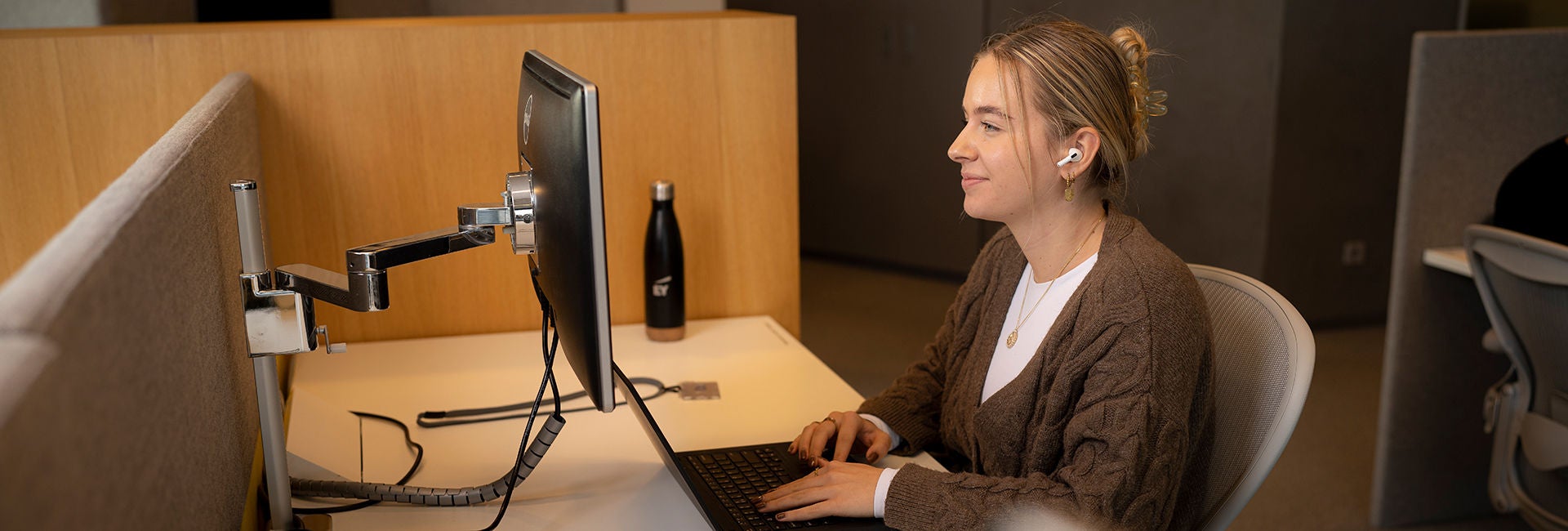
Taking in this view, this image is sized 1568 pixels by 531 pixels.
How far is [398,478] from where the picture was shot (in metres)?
1.20

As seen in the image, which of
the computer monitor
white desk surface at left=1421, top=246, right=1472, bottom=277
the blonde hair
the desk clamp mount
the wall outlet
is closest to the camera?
the computer monitor

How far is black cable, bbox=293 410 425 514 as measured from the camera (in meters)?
1.10

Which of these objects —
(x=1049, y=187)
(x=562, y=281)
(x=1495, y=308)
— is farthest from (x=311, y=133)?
(x=1495, y=308)

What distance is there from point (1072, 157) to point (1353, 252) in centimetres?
327

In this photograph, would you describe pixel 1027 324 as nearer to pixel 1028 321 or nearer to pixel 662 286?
pixel 1028 321

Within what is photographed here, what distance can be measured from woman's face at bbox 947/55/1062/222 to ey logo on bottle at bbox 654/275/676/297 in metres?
0.58

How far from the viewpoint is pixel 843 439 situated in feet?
4.10

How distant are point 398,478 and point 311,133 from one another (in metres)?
0.65

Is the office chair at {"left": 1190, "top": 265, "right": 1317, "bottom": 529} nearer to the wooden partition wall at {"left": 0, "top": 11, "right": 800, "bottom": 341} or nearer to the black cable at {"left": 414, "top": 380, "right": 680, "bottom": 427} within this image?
the black cable at {"left": 414, "top": 380, "right": 680, "bottom": 427}

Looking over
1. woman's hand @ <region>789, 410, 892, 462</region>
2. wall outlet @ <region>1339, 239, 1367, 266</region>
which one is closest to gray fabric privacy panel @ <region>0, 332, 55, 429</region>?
woman's hand @ <region>789, 410, 892, 462</region>

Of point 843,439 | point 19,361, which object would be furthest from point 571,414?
point 19,361

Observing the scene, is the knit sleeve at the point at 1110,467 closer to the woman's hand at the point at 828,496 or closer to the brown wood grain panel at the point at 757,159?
the woman's hand at the point at 828,496

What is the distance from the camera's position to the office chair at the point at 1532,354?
5.61 ft

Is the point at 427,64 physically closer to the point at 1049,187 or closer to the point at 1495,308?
the point at 1049,187
